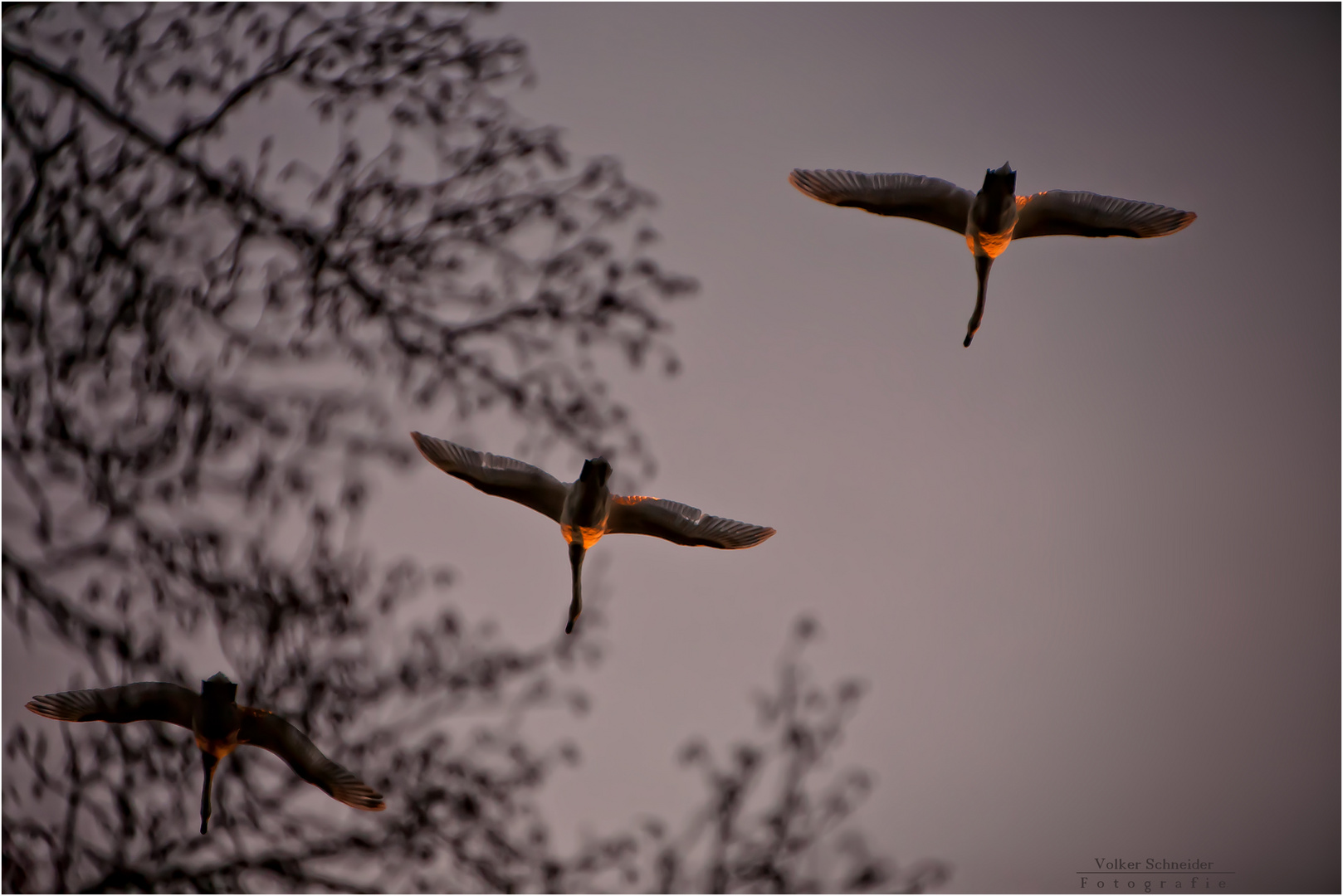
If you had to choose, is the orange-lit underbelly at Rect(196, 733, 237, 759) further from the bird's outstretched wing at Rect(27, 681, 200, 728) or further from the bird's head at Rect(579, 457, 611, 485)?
the bird's head at Rect(579, 457, 611, 485)

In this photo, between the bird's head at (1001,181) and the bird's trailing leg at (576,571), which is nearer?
the bird's head at (1001,181)

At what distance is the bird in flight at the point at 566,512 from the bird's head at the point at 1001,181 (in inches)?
13.8

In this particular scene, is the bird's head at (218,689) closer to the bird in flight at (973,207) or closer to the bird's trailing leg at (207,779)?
the bird's trailing leg at (207,779)

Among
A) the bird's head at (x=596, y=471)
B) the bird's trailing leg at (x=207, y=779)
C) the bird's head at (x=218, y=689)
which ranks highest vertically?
the bird's head at (x=596, y=471)

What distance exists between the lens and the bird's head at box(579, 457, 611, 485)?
0.86 metres

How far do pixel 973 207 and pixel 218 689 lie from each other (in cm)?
79

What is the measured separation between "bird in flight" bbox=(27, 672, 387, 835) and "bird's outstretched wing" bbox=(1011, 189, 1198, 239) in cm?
78

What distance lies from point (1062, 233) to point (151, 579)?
1079mm

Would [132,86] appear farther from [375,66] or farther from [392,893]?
[392,893]

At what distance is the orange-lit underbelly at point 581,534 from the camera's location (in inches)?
35.9

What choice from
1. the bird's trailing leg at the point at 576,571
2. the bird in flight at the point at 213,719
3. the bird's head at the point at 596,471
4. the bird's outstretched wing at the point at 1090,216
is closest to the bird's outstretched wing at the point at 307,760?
the bird in flight at the point at 213,719

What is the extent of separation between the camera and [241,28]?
1.40 meters

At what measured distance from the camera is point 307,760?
0.93m

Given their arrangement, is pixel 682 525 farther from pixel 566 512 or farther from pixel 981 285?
pixel 981 285
